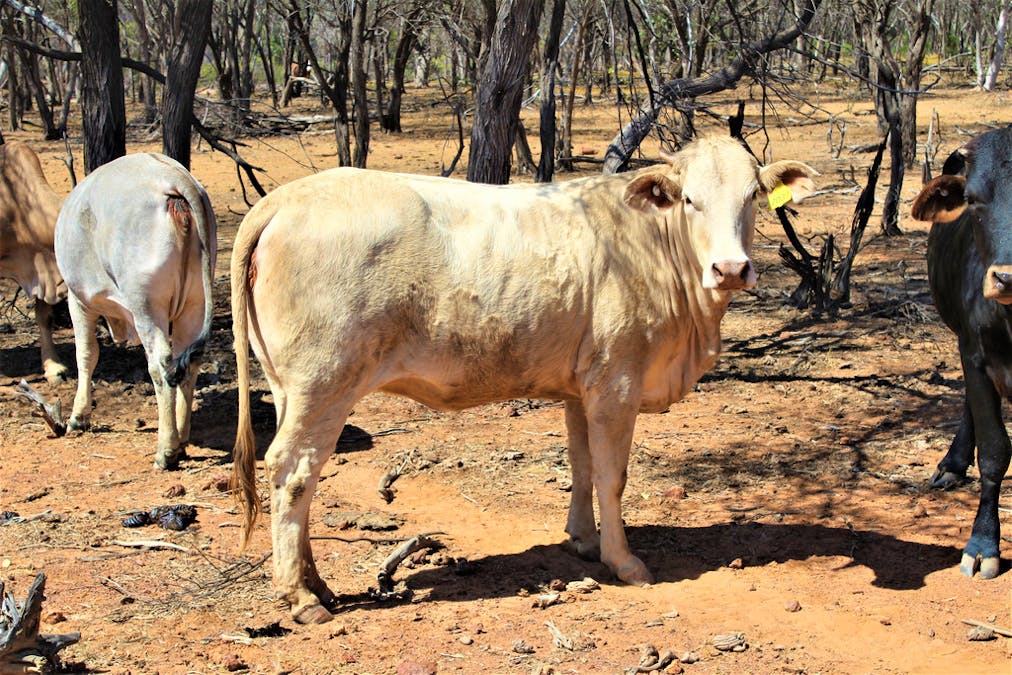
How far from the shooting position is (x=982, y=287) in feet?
17.6

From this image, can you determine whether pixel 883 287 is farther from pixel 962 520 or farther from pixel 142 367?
pixel 142 367

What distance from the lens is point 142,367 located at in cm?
954

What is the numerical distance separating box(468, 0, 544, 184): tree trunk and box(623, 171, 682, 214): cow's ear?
2.79m

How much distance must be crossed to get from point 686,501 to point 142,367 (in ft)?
16.8

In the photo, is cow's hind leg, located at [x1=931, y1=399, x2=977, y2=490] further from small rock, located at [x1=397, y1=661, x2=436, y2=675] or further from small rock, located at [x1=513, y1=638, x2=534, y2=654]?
small rock, located at [x1=397, y1=661, x2=436, y2=675]

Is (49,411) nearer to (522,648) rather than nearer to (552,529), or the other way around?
(552,529)

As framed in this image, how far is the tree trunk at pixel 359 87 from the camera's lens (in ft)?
54.5

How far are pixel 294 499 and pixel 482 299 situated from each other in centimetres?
123

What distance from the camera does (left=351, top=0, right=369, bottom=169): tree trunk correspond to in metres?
16.6

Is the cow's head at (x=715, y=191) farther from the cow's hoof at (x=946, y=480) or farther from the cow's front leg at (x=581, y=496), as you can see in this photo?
the cow's hoof at (x=946, y=480)

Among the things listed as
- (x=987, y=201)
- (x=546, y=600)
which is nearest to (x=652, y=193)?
(x=987, y=201)

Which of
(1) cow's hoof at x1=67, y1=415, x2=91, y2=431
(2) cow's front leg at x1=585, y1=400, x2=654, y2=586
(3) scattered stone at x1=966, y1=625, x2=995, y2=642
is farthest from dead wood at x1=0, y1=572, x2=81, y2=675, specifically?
(1) cow's hoof at x1=67, y1=415, x2=91, y2=431

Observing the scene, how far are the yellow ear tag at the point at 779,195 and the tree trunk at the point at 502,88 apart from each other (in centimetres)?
299

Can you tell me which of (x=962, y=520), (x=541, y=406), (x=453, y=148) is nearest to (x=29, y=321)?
(x=541, y=406)
